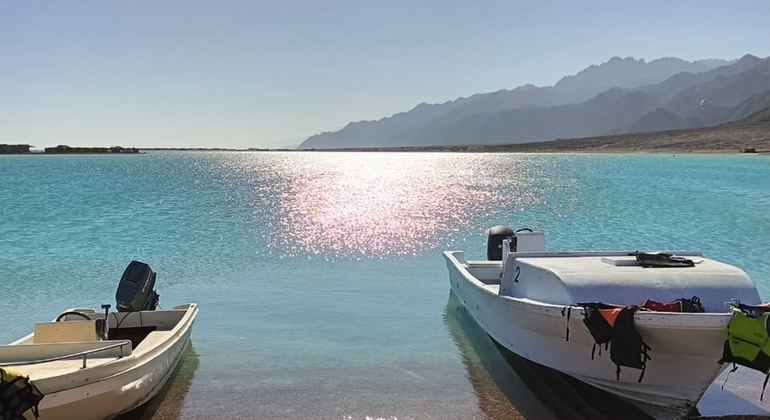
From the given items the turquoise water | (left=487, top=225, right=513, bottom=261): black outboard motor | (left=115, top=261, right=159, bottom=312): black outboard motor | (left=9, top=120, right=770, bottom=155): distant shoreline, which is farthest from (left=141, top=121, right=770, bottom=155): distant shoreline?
(left=115, top=261, right=159, bottom=312): black outboard motor

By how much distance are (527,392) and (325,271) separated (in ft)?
39.5

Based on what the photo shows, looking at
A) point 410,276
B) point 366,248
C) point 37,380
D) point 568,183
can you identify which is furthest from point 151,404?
point 568,183

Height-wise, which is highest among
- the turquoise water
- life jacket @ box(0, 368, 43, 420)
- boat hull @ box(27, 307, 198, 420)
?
life jacket @ box(0, 368, 43, 420)

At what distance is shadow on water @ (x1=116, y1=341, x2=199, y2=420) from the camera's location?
835 centimetres

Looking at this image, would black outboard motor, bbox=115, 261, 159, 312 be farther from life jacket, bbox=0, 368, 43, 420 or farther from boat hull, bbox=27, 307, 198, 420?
life jacket, bbox=0, 368, 43, 420

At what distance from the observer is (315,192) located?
6081 cm

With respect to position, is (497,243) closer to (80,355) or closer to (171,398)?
(171,398)

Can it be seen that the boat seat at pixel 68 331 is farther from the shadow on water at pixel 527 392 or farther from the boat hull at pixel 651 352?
the boat hull at pixel 651 352

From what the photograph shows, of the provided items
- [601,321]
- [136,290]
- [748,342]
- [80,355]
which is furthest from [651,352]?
[136,290]

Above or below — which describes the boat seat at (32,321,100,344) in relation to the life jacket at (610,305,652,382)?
below

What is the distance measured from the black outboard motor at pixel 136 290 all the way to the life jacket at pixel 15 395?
4286 mm

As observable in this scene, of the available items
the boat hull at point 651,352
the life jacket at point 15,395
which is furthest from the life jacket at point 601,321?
the life jacket at point 15,395

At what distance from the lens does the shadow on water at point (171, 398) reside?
8.35m

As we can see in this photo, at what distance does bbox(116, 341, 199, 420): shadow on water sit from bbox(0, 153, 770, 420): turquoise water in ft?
0.16
